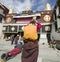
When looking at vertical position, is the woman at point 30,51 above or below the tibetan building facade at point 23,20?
below

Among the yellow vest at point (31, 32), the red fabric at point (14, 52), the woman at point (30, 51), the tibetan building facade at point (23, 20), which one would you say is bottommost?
the red fabric at point (14, 52)

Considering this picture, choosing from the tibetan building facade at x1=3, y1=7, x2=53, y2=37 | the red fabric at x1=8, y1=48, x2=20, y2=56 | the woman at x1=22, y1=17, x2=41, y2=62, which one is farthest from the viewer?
the tibetan building facade at x1=3, y1=7, x2=53, y2=37

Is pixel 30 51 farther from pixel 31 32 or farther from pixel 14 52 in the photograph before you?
pixel 14 52

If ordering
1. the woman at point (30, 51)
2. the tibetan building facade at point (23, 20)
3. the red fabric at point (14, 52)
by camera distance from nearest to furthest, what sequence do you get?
1. the woman at point (30, 51)
2. the red fabric at point (14, 52)
3. the tibetan building facade at point (23, 20)

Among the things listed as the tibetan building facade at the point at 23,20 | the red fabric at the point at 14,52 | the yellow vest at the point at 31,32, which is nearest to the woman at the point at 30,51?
the yellow vest at the point at 31,32

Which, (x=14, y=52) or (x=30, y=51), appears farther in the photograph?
(x=14, y=52)

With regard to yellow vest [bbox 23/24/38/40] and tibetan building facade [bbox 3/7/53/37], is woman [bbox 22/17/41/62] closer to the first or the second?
yellow vest [bbox 23/24/38/40]

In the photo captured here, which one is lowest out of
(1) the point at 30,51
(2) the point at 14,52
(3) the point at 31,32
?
(2) the point at 14,52

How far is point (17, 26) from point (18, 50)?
31050mm

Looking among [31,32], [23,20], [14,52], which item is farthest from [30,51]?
[23,20]

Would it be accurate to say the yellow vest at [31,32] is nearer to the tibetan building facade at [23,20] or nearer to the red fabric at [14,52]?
the red fabric at [14,52]

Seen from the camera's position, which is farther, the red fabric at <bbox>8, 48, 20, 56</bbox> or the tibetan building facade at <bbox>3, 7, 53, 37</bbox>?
the tibetan building facade at <bbox>3, 7, 53, 37</bbox>

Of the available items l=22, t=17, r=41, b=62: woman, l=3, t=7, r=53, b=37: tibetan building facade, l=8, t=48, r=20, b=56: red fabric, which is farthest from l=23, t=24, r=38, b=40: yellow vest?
l=3, t=7, r=53, b=37: tibetan building facade

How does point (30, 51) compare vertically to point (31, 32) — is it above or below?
below
